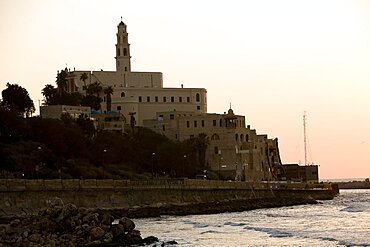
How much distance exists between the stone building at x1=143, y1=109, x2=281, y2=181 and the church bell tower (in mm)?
14385

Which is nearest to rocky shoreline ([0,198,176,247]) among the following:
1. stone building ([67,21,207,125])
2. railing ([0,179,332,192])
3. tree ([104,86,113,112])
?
railing ([0,179,332,192])

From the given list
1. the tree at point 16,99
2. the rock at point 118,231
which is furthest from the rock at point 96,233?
the tree at point 16,99

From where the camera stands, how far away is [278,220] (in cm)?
7781

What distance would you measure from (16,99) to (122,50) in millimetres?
36399

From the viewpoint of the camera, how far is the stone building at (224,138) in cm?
13488

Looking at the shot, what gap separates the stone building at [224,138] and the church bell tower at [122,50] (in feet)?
47.2

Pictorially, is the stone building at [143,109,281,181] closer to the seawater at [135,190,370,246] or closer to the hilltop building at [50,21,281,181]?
the hilltop building at [50,21,281,181]

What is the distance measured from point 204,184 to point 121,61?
193 feet

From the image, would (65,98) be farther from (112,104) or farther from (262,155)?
(262,155)

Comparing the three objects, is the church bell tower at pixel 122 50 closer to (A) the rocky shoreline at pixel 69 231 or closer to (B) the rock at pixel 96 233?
(A) the rocky shoreline at pixel 69 231

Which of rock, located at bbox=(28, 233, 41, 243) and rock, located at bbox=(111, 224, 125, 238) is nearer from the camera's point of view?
rock, located at bbox=(28, 233, 41, 243)

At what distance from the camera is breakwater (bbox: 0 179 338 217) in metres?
74.4

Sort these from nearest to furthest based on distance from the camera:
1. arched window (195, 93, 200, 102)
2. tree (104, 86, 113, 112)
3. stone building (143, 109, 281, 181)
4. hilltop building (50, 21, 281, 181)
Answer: stone building (143, 109, 281, 181) → hilltop building (50, 21, 281, 181) → tree (104, 86, 113, 112) → arched window (195, 93, 200, 102)

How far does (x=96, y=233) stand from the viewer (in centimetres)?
5284
